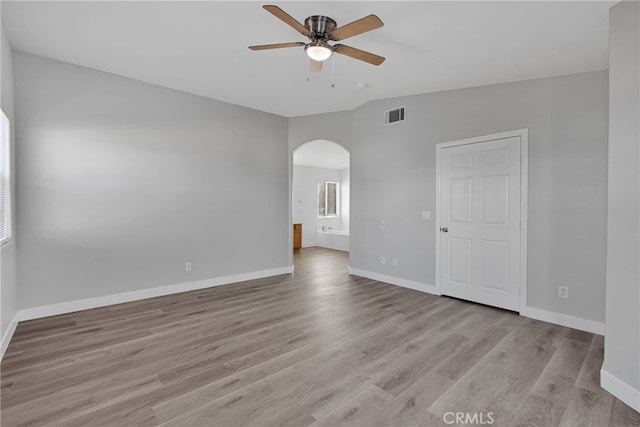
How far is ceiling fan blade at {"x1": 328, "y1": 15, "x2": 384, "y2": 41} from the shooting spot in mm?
2123

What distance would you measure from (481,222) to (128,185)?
468cm

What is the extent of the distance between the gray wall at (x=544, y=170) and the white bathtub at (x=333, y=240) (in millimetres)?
4045

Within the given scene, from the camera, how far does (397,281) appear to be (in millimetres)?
4809

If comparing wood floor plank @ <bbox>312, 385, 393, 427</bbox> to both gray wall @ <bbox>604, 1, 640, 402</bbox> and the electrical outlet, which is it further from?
the electrical outlet

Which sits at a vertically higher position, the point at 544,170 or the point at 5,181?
the point at 544,170

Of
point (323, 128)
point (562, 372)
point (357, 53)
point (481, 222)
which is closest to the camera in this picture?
point (562, 372)

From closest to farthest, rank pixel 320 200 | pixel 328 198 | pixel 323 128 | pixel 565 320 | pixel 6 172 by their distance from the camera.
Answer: pixel 6 172 < pixel 565 320 < pixel 323 128 < pixel 320 200 < pixel 328 198

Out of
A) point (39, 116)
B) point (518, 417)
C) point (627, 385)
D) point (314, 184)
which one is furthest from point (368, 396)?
point (314, 184)

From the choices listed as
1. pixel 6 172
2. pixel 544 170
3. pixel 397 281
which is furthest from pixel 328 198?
pixel 6 172

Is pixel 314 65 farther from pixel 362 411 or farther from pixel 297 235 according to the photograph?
pixel 297 235

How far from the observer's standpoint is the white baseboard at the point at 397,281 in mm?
A: 4408

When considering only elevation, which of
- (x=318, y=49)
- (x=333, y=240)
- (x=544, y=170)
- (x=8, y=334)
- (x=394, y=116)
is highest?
(x=394, y=116)

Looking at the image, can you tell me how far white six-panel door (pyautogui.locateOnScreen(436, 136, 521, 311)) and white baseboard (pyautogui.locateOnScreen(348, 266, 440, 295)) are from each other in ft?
0.65

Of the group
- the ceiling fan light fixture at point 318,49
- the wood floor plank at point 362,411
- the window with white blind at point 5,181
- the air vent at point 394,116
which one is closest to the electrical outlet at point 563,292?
the wood floor plank at point 362,411
